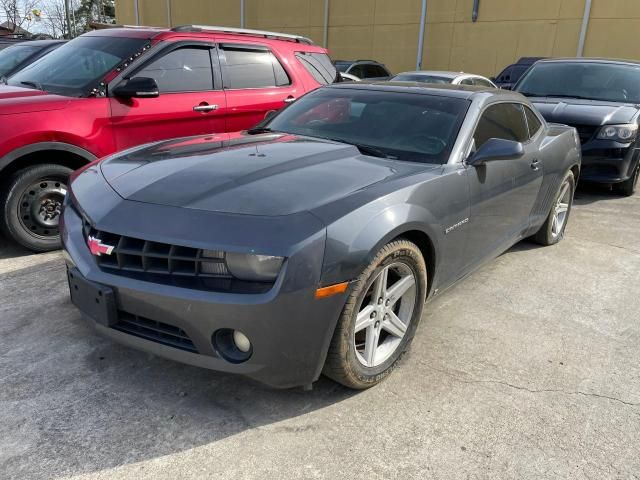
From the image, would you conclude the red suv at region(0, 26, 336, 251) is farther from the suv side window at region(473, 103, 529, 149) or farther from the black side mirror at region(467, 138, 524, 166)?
the black side mirror at region(467, 138, 524, 166)

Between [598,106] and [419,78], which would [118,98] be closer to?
[598,106]

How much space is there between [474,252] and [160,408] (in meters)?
2.11

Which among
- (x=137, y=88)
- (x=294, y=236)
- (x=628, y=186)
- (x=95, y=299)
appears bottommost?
(x=628, y=186)

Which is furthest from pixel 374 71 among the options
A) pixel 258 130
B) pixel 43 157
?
pixel 43 157

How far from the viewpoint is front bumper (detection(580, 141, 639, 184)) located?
6.54 metres

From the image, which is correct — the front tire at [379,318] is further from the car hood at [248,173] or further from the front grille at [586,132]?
the front grille at [586,132]

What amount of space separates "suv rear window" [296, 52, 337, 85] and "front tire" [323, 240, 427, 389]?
4.14m

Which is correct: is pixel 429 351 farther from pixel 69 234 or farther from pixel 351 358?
pixel 69 234

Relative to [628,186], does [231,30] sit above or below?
above

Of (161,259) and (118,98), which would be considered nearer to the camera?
(161,259)

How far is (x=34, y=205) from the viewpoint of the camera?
4262 mm

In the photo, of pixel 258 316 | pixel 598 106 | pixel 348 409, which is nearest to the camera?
pixel 258 316

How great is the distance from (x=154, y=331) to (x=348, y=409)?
98 cm

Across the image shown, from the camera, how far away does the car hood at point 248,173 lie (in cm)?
246
